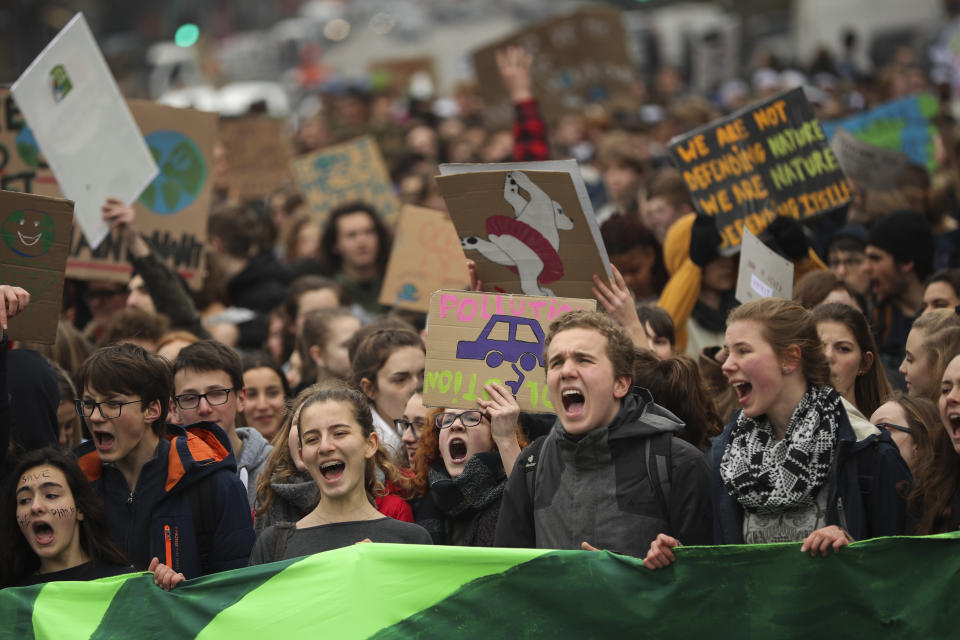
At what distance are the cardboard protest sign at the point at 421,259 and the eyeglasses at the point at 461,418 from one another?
9.47 feet

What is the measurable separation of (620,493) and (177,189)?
4.70 m

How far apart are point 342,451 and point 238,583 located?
55 cm

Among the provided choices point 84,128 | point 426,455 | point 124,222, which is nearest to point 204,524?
point 426,455

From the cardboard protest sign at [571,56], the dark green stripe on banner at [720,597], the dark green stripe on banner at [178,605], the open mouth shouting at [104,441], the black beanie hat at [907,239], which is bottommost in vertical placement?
the dark green stripe on banner at [720,597]

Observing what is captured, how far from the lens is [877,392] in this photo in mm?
5719

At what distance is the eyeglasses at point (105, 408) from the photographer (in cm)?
540

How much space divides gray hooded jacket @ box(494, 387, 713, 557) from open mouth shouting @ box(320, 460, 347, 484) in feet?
2.21

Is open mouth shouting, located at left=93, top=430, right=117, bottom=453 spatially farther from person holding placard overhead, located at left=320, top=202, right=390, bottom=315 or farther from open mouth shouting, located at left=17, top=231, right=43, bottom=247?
person holding placard overhead, located at left=320, top=202, right=390, bottom=315

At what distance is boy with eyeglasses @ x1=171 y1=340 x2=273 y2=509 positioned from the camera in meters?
6.00

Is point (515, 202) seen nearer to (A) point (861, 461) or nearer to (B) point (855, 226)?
(A) point (861, 461)

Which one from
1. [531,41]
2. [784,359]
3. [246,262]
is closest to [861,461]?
[784,359]

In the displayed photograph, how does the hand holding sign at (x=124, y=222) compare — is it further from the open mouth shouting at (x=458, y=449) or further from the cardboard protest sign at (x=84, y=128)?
the open mouth shouting at (x=458, y=449)

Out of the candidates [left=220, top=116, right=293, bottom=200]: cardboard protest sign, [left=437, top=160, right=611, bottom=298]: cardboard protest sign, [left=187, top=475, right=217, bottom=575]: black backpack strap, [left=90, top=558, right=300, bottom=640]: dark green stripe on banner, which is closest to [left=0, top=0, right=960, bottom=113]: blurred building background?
[left=220, top=116, right=293, bottom=200]: cardboard protest sign

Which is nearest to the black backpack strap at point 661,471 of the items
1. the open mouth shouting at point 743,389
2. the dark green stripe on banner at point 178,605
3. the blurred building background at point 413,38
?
the open mouth shouting at point 743,389
